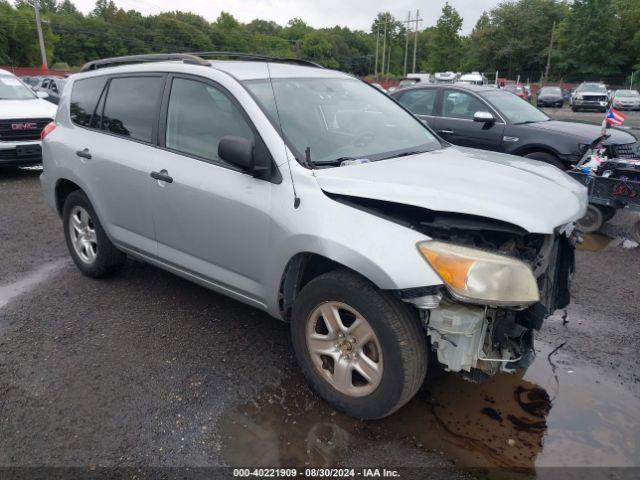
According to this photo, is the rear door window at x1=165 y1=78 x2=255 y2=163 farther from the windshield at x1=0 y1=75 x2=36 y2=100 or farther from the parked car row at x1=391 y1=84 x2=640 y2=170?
the windshield at x1=0 y1=75 x2=36 y2=100

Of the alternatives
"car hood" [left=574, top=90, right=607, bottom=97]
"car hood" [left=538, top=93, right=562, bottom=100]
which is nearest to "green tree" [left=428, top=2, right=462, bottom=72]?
"car hood" [left=538, top=93, right=562, bottom=100]

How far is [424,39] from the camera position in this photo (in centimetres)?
9944

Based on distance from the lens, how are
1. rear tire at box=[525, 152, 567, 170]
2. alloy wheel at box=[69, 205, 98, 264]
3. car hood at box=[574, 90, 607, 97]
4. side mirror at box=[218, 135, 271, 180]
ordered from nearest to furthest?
side mirror at box=[218, 135, 271, 180]
alloy wheel at box=[69, 205, 98, 264]
rear tire at box=[525, 152, 567, 170]
car hood at box=[574, 90, 607, 97]

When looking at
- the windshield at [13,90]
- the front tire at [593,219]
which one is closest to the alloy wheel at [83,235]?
the front tire at [593,219]

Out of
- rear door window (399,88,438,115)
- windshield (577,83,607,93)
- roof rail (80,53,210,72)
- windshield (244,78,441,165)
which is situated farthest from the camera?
windshield (577,83,607,93)

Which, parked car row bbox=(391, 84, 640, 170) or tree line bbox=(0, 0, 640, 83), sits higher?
tree line bbox=(0, 0, 640, 83)

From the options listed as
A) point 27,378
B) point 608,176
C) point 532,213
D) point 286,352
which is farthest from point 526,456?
point 608,176

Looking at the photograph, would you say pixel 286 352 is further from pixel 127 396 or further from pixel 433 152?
pixel 433 152

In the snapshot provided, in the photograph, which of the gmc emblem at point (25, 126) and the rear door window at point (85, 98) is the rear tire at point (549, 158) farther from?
the gmc emblem at point (25, 126)

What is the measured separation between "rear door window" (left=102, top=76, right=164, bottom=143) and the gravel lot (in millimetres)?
1399

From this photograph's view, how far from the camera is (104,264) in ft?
15.2

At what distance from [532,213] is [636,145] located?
20.5 ft

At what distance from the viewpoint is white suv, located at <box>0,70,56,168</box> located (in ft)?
29.9

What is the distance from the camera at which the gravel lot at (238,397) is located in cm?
268
